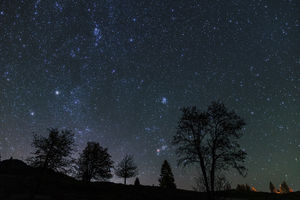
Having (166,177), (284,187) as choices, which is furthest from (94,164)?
(284,187)

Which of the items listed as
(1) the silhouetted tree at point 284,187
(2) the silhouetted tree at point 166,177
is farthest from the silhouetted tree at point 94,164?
(1) the silhouetted tree at point 284,187

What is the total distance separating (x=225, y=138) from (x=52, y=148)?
18.2m

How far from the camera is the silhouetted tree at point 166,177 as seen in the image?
4401 centimetres

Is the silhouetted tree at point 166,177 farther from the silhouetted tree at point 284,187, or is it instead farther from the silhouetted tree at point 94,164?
the silhouetted tree at point 284,187

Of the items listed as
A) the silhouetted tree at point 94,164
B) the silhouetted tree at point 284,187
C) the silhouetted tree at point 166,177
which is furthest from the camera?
the silhouetted tree at point 284,187

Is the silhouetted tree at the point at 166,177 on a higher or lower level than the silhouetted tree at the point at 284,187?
higher

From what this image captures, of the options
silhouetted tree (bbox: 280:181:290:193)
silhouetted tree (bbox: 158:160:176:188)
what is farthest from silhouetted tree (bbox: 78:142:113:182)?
silhouetted tree (bbox: 280:181:290:193)

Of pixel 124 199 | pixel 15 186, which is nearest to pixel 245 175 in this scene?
pixel 124 199

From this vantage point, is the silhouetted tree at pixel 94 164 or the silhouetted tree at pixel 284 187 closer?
the silhouetted tree at pixel 94 164

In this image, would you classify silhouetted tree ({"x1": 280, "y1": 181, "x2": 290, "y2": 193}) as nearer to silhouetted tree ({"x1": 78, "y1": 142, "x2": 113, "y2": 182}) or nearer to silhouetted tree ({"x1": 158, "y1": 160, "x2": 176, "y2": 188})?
silhouetted tree ({"x1": 158, "y1": 160, "x2": 176, "y2": 188})

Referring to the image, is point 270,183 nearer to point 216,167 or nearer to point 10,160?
point 216,167

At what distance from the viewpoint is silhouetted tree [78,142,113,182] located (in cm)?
3082

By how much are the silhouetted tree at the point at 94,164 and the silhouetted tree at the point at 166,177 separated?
718 inches

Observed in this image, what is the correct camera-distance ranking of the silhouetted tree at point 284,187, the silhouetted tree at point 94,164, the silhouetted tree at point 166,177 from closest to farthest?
the silhouetted tree at point 94,164, the silhouetted tree at point 166,177, the silhouetted tree at point 284,187
